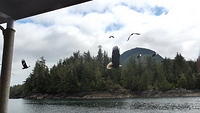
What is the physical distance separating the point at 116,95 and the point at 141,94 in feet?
46.7

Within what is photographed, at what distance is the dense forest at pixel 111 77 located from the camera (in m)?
174

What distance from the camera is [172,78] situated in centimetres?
18012

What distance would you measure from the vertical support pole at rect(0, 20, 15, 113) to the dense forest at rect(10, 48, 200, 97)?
158 meters

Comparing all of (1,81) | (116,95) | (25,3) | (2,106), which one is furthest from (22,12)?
(116,95)

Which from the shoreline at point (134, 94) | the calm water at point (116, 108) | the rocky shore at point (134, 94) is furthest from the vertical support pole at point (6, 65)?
the rocky shore at point (134, 94)

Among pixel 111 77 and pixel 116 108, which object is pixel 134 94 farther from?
pixel 116 108

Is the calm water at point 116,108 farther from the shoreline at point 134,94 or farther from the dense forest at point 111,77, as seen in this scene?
the dense forest at point 111,77

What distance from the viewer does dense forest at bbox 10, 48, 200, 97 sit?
174 meters

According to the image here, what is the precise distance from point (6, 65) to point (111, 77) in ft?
567

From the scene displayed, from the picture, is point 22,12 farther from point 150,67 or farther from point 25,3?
point 150,67

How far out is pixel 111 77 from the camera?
18575 cm

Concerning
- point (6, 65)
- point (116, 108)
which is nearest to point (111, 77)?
point (116, 108)

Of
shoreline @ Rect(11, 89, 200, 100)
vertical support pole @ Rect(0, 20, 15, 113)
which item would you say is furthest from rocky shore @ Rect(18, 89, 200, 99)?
vertical support pole @ Rect(0, 20, 15, 113)

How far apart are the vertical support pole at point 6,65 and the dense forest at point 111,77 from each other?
158090 mm
